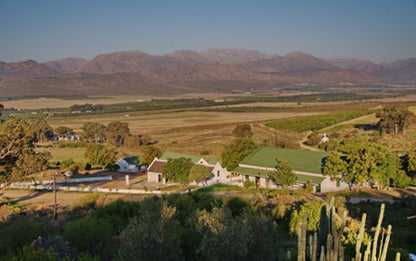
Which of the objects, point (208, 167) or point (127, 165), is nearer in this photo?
point (208, 167)

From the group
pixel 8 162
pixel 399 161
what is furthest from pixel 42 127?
pixel 399 161

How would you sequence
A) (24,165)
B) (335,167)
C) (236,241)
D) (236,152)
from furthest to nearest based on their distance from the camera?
1. (236,152)
2. (335,167)
3. (24,165)
4. (236,241)

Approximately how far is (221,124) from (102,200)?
8155 centimetres

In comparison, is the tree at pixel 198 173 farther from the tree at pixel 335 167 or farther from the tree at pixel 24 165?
the tree at pixel 24 165

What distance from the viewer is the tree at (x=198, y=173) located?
41531 millimetres

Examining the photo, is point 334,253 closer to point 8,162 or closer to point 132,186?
point 8,162

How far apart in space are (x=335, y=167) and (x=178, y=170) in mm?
15480

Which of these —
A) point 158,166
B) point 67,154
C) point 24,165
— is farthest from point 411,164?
point 67,154

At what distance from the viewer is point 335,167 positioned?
3553 cm

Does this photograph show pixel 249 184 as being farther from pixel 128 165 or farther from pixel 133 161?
pixel 133 161

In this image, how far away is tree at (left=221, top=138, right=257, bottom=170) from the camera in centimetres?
4528

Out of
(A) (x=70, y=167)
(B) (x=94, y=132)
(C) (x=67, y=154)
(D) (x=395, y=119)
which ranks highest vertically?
(D) (x=395, y=119)

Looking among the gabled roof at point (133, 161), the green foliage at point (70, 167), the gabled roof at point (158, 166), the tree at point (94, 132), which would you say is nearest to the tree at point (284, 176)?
the gabled roof at point (158, 166)

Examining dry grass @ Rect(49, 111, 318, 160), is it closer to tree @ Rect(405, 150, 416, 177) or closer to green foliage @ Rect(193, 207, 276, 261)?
tree @ Rect(405, 150, 416, 177)
